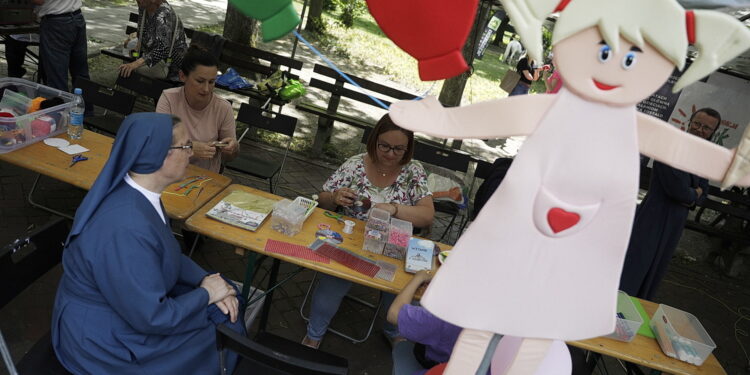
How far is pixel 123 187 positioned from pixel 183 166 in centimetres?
25

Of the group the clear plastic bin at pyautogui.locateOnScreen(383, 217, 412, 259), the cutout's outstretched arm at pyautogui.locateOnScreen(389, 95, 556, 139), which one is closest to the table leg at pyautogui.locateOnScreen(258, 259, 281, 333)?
the clear plastic bin at pyautogui.locateOnScreen(383, 217, 412, 259)

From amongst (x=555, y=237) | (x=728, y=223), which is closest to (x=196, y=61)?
(x=555, y=237)

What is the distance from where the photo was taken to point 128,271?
186cm

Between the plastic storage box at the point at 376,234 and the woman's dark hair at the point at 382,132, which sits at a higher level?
the woman's dark hair at the point at 382,132

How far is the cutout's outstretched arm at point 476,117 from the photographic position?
117 cm

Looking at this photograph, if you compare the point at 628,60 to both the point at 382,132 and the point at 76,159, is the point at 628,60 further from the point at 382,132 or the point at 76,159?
the point at 76,159

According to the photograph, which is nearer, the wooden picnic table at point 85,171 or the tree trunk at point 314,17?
the wooden picnic table at point 85,171

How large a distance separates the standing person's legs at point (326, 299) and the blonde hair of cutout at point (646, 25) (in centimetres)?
233

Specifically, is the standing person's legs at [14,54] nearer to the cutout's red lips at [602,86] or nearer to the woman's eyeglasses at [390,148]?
the woman's eyeglasses at [390,148]

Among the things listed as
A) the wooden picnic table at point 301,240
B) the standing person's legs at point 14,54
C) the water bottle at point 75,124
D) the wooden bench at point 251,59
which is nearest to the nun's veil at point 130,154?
the wooden picnic table at point 301,240

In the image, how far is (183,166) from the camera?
2127 millimetres

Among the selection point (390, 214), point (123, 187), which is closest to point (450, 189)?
point (390, 214)

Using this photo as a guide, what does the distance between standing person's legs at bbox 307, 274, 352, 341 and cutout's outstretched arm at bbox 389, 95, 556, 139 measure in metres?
2.09

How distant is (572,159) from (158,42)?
17.5 feet
